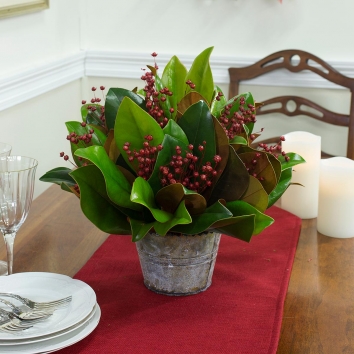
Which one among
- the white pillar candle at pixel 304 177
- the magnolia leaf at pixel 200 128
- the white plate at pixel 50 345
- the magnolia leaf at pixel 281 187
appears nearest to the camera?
the white plate at pixel 50 345

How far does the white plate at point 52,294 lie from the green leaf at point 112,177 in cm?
16

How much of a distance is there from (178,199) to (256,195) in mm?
122

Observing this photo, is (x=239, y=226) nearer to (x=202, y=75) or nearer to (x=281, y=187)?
(x=281, y=187)

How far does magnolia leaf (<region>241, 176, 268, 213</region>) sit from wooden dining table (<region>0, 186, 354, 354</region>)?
195mm

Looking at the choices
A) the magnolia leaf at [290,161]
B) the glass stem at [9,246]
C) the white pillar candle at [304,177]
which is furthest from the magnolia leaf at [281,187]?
the glass stem at [9,246]

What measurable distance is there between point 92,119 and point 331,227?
1.94 feet

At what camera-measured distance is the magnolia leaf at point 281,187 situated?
102cm

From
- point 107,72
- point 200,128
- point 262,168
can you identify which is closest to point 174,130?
point 200,128

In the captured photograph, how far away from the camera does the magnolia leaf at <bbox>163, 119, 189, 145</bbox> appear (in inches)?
35.5

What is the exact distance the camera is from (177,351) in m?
0.86

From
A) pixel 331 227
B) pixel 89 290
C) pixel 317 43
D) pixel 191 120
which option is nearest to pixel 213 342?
pixel 89 290

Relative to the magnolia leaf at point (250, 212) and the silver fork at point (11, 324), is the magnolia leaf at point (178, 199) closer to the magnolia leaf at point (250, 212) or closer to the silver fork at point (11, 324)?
the magnolia leaf at point (250, 212)

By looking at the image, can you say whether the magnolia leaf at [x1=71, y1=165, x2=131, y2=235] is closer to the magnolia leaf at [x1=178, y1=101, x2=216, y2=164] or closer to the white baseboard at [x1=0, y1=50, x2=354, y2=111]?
the magnolia leaf at [x1=178, y1=101, x2=216, y2=164]

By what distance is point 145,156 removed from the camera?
0.88 meters
